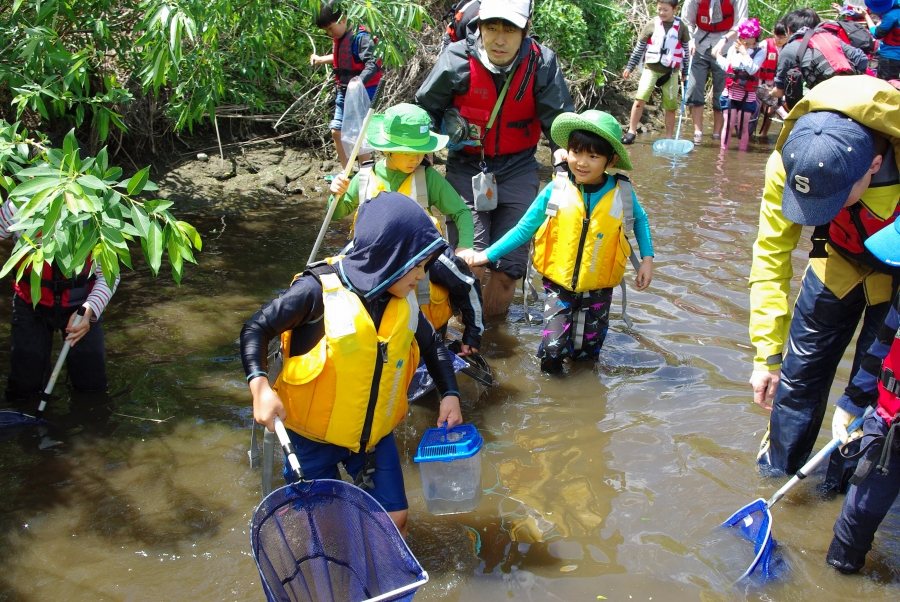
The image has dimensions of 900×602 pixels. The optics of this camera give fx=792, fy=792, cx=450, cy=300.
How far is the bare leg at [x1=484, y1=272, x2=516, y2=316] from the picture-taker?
5.87 meters

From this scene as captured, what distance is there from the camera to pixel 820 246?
11.6 ft

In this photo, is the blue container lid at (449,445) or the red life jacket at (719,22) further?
the red life jacket at (719,22)

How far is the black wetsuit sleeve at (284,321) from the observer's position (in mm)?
2834

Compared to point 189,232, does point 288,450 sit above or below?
below

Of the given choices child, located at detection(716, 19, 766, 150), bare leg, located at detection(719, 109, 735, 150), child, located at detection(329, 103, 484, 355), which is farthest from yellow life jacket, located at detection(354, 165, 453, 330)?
bare leg, located at detection(719, 109, 735, 150)

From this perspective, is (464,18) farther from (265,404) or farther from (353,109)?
(265,404)

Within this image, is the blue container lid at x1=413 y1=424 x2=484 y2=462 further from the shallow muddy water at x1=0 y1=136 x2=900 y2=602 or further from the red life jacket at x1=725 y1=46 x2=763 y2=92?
the red life jacket at x1=725 y1=46 x2=763 y2=92

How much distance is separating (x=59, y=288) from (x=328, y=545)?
2.54 metres

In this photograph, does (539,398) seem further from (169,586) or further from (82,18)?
(82,18)

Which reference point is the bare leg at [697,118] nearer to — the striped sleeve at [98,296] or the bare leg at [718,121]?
the bare leg at [718,121]

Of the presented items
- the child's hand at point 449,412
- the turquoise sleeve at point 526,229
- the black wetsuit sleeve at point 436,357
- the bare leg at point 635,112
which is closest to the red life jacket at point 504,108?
the turquoise sleeve at point 526,229

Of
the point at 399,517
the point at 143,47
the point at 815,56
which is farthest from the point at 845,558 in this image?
the point at 815,56

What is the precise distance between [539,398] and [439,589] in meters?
1.81

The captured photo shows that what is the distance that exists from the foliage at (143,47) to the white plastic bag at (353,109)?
2.89 feet
